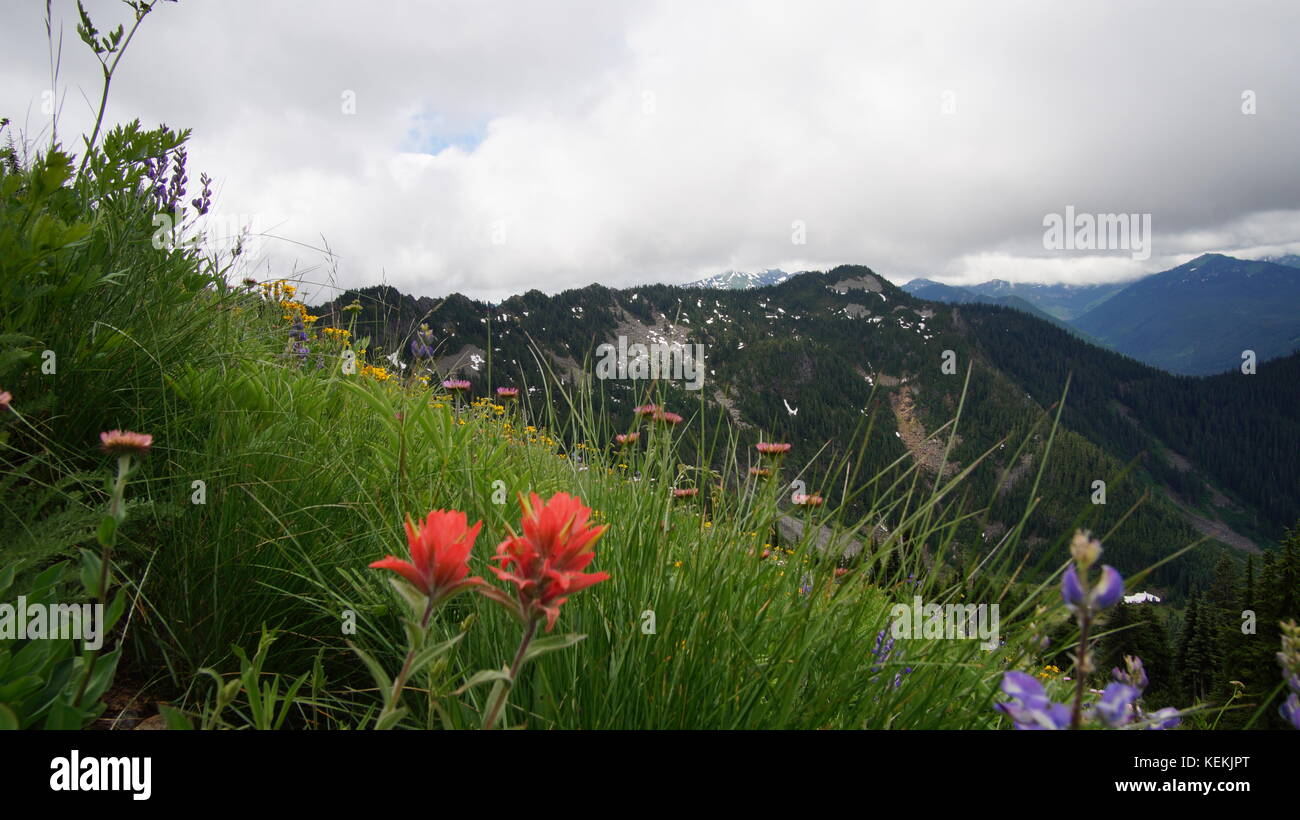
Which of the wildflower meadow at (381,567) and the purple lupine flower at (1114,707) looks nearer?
the purple lupine flower at (1114,707)

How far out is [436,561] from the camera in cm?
107

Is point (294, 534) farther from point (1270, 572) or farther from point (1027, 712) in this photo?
point (1270, 572)

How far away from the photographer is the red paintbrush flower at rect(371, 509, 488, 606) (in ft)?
3.43

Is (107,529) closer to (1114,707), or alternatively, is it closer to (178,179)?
(1114,707)

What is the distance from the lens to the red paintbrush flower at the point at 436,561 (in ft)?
3.43

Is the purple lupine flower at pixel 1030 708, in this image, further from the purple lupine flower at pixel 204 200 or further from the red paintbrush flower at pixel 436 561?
the purple lupine flower at pixel 204 200
